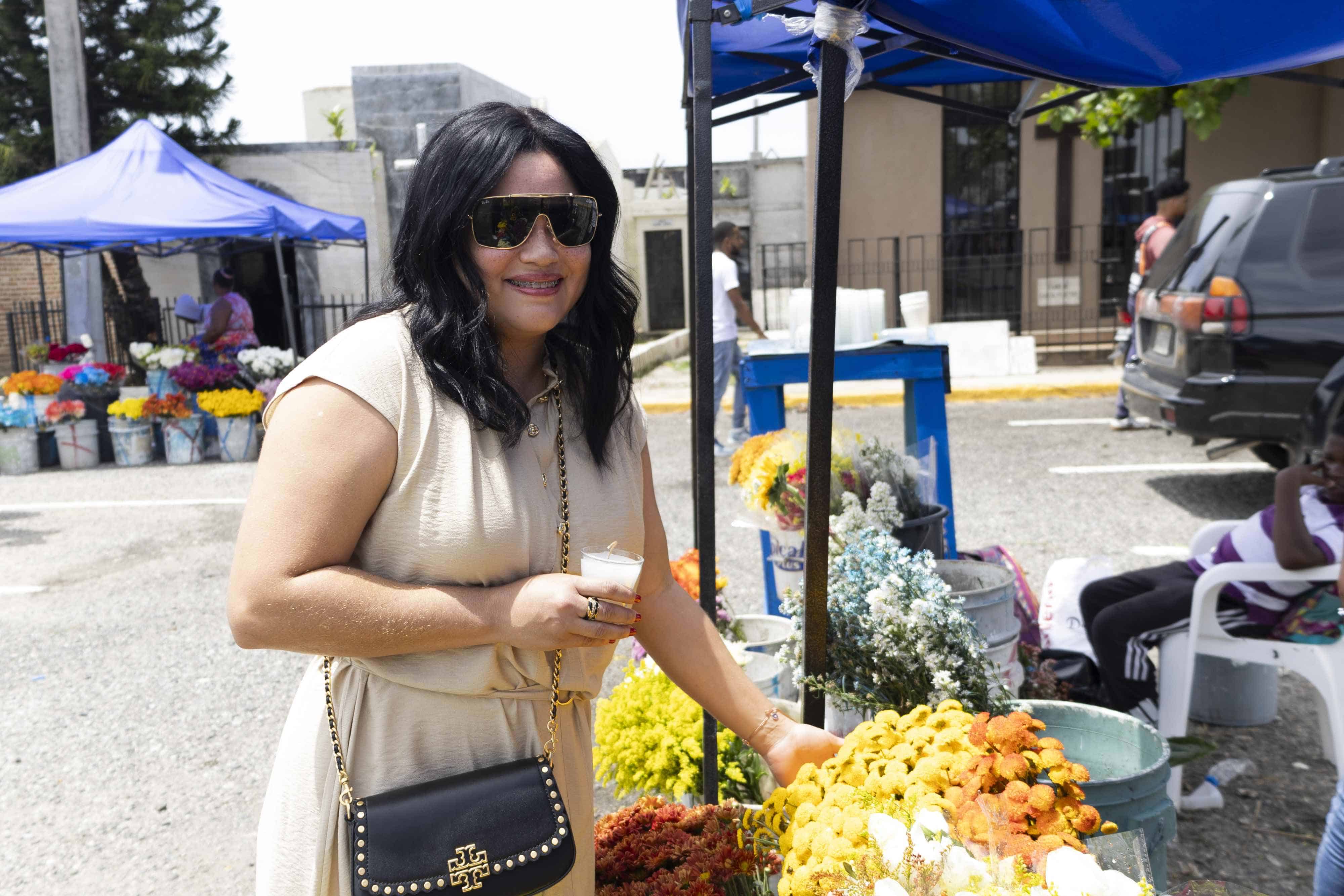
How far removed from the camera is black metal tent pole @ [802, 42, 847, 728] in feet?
6.08

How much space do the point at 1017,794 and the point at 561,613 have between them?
2.17 ft

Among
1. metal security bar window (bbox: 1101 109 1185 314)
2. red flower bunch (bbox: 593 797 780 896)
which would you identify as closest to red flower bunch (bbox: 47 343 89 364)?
red flower bunch (bbox: 593 797 780 896)

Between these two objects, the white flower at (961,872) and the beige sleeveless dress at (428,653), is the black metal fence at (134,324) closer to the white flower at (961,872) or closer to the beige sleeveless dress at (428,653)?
the beige sleeveless dress at (428,653)

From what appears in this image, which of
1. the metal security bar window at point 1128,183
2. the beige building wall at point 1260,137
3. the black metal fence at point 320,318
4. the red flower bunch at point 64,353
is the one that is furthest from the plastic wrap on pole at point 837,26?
the black metal fence at point 320,318

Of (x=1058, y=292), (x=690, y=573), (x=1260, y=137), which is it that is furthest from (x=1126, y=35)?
(x=1260, y=137)

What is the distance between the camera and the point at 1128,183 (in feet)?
46.1

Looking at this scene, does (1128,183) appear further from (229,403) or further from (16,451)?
(16,451)

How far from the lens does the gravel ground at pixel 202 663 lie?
3.23 m

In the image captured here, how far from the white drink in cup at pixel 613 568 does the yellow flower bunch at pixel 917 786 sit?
0.45 meters

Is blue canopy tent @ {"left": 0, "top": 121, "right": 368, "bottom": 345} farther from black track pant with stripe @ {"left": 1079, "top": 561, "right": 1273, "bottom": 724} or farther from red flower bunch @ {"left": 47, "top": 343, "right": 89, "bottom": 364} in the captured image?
black track pant with stripe @ {"left": 1079, "top": 561, "right": 1273, "bottom": 724}

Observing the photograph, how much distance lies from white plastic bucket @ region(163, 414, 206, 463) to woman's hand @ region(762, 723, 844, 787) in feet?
32.1

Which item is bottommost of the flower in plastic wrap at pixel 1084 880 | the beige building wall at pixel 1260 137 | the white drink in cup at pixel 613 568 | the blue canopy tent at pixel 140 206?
the flower in plastic wrap at pixel 1084 880

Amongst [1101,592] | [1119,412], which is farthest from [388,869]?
[1119,412]

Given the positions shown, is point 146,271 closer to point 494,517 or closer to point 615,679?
point 615,679
